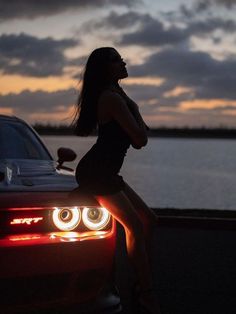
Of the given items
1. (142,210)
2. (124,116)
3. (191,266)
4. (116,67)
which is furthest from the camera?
(191,266)

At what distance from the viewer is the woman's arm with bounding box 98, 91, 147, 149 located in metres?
4.28

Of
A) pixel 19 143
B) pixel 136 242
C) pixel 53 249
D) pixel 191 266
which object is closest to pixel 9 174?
pixel 53 249

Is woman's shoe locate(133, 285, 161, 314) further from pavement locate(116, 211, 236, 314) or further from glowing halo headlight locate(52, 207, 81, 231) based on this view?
glowing halo headlight locate(52, 207, 81, 231)

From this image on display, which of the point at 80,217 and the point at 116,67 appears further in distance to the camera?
the point at 116,67

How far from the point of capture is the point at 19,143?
19.5ft

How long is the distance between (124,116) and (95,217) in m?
0.64

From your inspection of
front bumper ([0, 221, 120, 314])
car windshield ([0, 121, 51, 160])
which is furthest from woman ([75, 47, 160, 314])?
car windshield ([0, 121, 51, 160])

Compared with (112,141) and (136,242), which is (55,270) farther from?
(112,141)

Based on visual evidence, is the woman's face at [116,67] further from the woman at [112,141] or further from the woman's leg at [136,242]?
the woman's leg at [136,242]

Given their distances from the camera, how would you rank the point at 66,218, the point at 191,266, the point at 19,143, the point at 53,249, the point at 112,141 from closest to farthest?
the point at 53,249 → the point at 66,218 → the point at 112,141 → the point at 19,143 → the point at 191,266

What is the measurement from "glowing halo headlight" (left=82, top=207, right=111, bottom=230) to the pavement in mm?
596

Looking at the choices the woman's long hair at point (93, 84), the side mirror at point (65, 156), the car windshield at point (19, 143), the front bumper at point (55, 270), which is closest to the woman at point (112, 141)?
the woman's long hair at point (93, 84)

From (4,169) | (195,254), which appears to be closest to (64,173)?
(4,169)

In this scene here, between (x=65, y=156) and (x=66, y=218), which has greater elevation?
(x=65, y=156)
